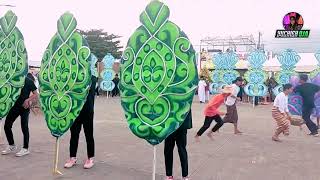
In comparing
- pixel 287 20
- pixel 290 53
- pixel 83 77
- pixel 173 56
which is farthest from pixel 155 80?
pixel 290 53

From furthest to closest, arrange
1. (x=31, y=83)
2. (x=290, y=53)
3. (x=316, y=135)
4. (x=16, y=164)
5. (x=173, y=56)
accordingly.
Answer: (x=290, y=53) → (x=316, y=135) → (x=31, y=83) → (x=16, y=164) → (x=173, y=56)

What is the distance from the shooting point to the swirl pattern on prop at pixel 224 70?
797 inches

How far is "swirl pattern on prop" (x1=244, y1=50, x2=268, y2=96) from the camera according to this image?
756 inches

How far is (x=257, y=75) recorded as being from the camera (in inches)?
760

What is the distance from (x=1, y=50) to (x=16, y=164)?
7.33ft

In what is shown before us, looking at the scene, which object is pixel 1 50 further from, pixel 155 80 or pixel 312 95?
pixel 312 95

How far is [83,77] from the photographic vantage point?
5.67 m

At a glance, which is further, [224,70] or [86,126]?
[224,70]

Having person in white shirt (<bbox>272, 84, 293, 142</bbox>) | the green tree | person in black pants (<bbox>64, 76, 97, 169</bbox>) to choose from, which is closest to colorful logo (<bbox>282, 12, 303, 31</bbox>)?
person in white shirt (<bbox>272, 84, 293, 142</bbox>)

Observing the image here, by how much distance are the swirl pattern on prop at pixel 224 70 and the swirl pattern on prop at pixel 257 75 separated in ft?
2.91

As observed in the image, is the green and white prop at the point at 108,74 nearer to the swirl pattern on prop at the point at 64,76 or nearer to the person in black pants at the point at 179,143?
the swirl pattern on prop at the point at 64,76

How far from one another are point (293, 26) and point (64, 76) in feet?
41.5

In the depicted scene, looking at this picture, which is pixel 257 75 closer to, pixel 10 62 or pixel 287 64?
pixel 287 64

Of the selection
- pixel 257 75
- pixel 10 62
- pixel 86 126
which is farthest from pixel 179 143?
pixel 257 75
